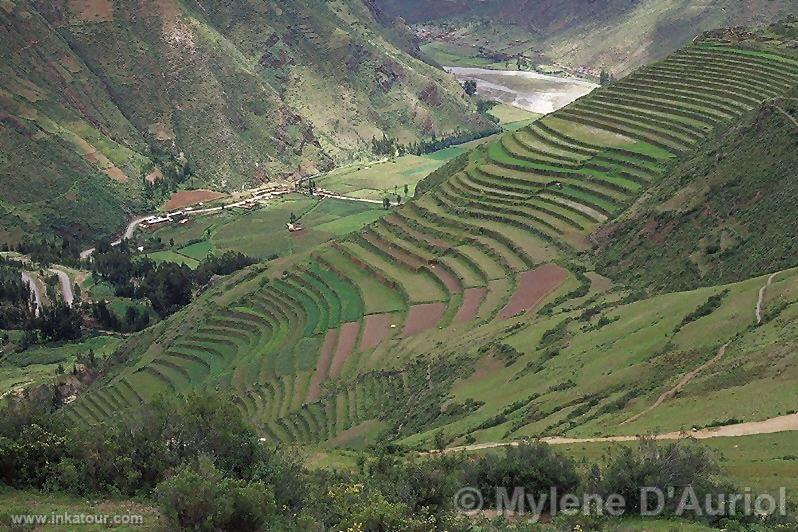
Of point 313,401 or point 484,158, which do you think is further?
point 484,158

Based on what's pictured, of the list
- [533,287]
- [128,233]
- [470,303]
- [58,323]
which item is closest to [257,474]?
[470,303]

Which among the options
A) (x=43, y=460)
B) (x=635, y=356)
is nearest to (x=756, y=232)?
(x=635, y=356)

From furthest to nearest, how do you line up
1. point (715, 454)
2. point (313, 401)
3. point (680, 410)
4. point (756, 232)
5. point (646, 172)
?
point (646, 172) → point (313, 401) → point (756, 232) → point (680, 410) → point (715, 454)

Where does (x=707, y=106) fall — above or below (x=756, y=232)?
above

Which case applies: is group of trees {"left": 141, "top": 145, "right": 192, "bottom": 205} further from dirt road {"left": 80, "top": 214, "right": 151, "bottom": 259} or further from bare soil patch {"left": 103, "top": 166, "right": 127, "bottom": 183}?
dirt road {"left": 80, "top": 214, "right": 151, "bottom": 259}

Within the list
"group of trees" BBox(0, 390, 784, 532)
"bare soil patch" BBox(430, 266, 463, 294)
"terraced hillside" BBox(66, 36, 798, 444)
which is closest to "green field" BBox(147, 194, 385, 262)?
"terraced hillside" BBox(66, 36, 798, 444)

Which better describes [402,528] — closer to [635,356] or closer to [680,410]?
[680,410]

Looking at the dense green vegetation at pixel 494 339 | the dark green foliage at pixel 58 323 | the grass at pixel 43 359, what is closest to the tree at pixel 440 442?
the dense green vegetation at pixel 494 339
